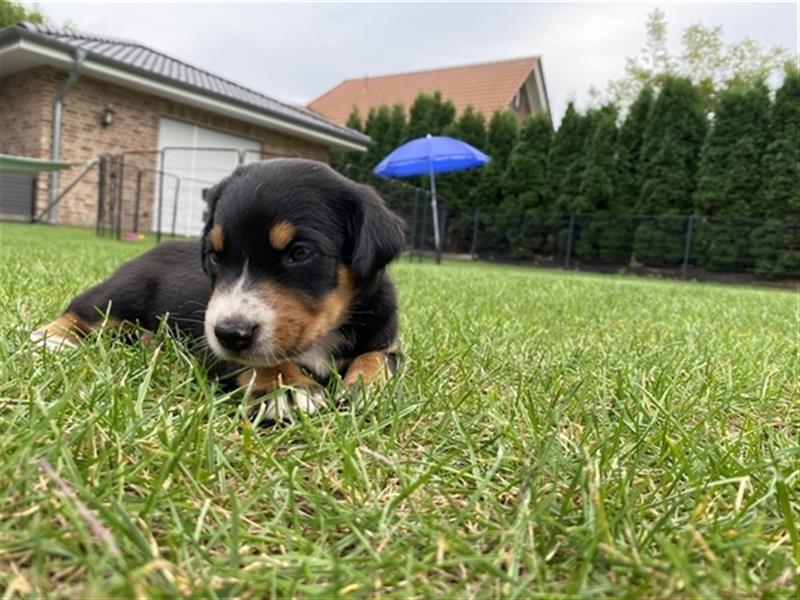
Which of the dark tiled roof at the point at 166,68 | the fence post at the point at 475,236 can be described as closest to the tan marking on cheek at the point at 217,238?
the dark tiled roof at the point at 166,68

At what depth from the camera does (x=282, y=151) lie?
19.5 meters

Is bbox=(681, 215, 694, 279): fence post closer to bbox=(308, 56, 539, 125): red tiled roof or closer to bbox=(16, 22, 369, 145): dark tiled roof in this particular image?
bbox=(16, 22, 369, 145): dark tiled roof

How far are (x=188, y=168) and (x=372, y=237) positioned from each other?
15974mm

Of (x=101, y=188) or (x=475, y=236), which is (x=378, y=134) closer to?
(x=475, y=236)

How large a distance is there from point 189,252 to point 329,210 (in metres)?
0.99

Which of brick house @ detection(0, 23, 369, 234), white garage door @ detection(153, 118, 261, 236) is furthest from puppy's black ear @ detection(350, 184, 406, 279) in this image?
white garage door @ detection(153, 118, 261, 236)

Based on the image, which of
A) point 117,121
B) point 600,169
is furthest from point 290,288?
point 600,169

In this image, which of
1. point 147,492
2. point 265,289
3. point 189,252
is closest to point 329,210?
point 265,289

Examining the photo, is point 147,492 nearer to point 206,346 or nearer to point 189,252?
point 206,346

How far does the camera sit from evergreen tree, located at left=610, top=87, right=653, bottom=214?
784 inches

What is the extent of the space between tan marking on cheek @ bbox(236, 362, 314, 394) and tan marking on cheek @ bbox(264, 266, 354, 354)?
0.21ft

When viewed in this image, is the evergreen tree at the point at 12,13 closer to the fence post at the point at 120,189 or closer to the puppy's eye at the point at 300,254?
the fence post at the point at 120,189

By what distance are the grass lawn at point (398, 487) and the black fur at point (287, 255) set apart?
303 millimetres

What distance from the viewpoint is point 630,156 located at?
2000 cm
